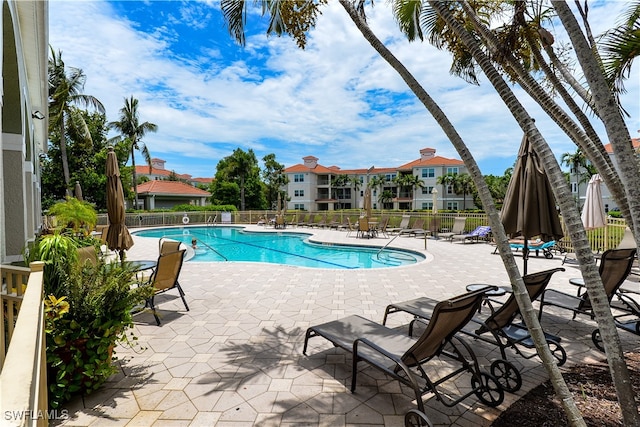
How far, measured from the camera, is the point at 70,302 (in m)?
2.82

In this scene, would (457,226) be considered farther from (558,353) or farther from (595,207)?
(558,353)

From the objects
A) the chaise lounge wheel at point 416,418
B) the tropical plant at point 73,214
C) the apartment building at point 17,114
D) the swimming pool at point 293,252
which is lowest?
the swimming pool at point 293,252

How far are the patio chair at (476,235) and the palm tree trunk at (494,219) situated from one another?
470 inches

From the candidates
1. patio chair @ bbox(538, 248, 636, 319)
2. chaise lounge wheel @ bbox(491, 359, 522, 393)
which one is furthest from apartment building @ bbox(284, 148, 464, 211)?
chaise lounge wheel @ bbox(491, 359, 522, 393)

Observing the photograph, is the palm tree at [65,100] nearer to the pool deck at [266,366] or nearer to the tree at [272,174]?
the pool deck at [266,366]

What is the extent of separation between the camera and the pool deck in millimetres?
2617

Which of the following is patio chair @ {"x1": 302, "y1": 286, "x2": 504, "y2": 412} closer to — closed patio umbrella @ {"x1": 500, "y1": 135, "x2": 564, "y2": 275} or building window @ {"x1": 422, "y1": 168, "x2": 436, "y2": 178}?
closed patio umbrella @ {"x1": 500, "y1": 135, "x2": 564, "y2": 275}

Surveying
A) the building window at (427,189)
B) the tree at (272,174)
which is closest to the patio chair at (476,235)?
the building window at (427,189)

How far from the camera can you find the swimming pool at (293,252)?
11.8 m

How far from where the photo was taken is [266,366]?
3.43m

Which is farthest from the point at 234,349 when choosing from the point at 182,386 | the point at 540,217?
the point at 540,217

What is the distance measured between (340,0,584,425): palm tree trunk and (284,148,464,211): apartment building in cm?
4527

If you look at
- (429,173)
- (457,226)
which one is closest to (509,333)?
(457,226)

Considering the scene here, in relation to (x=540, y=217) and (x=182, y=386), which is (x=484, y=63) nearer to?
(x=540, y=217)
